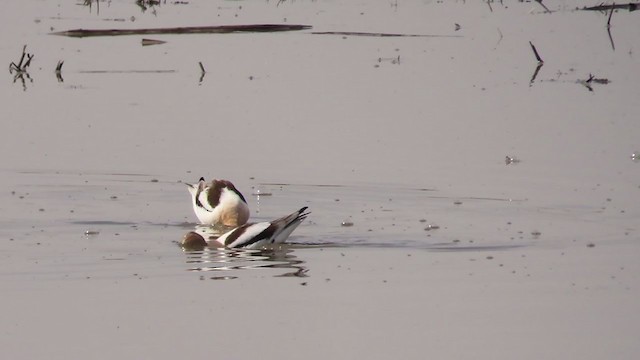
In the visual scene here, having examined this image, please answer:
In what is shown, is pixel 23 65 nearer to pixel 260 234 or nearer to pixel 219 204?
pixel 219 204

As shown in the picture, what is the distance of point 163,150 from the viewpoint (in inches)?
645

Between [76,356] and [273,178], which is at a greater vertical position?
[273,178]

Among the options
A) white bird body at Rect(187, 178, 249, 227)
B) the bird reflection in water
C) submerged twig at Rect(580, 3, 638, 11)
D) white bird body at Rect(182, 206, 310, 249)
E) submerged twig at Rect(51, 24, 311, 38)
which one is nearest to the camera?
the bird reflection in water

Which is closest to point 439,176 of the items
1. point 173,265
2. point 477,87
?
point 173,265

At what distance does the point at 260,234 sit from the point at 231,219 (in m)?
1.34

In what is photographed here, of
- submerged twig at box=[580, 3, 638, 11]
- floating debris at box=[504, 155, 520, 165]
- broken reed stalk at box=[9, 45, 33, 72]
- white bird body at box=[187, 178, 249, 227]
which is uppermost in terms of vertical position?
submerged twig at box=[580, 3, 638, 11]

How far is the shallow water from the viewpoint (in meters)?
9.82

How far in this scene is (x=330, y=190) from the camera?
14734mm

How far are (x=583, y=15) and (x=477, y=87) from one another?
8439 mm

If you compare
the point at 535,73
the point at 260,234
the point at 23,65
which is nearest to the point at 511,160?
the point at 260,234

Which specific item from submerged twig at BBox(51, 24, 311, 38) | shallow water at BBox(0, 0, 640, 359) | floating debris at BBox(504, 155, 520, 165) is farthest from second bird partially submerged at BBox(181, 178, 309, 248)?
submerged twig at BBox(51, 24, 311, 38)

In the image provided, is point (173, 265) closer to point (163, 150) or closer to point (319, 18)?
point (163, 150)

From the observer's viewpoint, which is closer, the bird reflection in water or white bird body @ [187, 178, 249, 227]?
the bird reflection in water

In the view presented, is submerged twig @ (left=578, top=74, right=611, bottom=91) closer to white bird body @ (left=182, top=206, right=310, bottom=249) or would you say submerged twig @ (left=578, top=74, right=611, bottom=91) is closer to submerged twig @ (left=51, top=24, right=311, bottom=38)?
submerged twig @ (left=51, top=24, right=311, bottom=38)
